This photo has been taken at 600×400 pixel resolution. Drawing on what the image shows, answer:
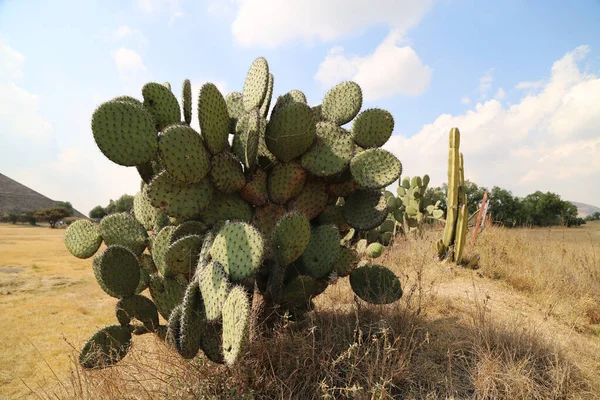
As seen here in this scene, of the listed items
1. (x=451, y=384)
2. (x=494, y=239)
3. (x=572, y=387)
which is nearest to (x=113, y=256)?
(x=451, y=384)

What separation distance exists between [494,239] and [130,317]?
690cm

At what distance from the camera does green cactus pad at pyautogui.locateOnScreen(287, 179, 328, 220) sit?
8.87 ft

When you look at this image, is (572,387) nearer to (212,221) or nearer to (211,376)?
(211,376)

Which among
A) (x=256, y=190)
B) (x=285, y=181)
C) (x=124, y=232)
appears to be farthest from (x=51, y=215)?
(x=285, y=181)

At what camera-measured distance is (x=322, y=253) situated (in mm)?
2580

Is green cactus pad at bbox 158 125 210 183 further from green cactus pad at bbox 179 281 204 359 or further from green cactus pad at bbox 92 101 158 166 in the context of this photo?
green cactus pad at bbox 179 281 204 359

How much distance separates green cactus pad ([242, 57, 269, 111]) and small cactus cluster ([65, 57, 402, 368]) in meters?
0.01

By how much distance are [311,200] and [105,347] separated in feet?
5.67

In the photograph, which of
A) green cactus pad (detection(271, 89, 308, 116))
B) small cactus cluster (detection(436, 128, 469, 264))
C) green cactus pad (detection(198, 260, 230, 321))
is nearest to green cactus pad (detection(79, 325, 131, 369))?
green cactus pad (detection(198, 260, 230, 321))

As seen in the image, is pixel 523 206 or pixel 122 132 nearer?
pixel 122 132

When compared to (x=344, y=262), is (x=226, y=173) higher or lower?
higher

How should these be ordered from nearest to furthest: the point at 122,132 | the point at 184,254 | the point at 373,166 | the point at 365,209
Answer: the point at 122,132 < the point at 184,254 < the point at 373,166 < the point at 365,209

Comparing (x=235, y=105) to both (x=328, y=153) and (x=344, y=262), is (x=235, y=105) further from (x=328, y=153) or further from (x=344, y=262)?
(x=344, y=262)

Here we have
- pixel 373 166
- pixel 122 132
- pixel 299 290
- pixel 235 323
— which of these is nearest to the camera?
pixel 235 323
